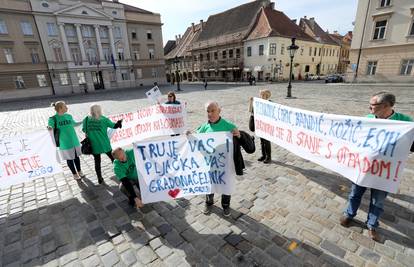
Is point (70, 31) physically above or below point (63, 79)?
above

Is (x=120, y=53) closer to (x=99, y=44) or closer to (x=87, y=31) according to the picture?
(x=99, y=44)

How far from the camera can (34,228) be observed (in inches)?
140

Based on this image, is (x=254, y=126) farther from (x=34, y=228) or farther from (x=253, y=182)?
(x=34, y=228)

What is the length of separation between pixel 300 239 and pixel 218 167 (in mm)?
1617

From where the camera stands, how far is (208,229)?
11.0ft

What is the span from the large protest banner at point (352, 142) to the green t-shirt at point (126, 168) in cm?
321

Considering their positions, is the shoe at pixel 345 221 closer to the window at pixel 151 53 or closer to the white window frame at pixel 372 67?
the white window frame at pixel 372 67

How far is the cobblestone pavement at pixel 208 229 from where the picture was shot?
2834mm

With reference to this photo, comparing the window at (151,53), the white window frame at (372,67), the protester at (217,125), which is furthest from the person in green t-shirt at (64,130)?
the window at (151,53)

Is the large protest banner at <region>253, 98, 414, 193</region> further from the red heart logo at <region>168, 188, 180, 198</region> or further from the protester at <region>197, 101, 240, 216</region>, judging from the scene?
the red heart logo at <region>168, 188, 180, 198</region>

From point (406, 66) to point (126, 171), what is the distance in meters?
35.1

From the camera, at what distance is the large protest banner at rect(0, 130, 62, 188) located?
13.4ft

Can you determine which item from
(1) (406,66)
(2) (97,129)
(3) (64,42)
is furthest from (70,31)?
(1) (406,66)

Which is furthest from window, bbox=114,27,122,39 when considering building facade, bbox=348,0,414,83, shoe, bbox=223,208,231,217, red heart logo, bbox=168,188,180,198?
shoe, bbox=223,208,231,217
